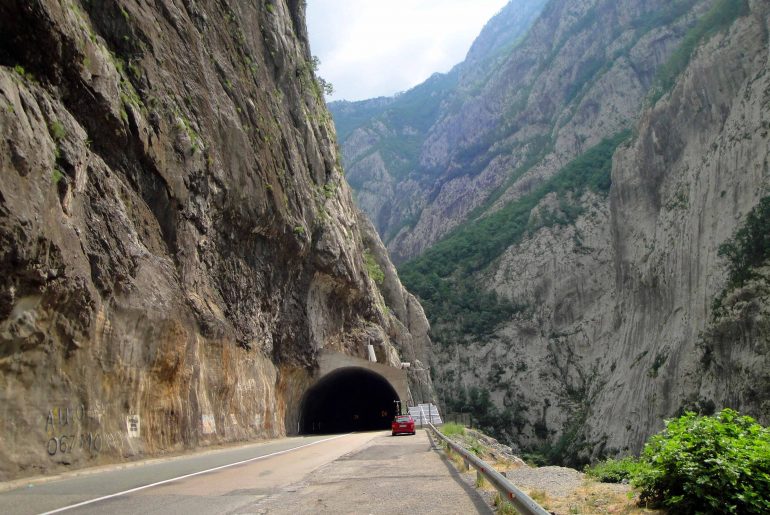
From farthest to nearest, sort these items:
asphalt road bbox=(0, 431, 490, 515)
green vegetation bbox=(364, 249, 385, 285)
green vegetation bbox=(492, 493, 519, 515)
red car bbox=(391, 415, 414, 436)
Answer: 1. green vegetation bbox=(364, 249, 385, 285)
2. red car bbox=(391, 415, 414, 436)
3. asphalt road bbox=(0, 431, 490, 515)
4. green vegetation bbox=(492, 493, 519, 515)

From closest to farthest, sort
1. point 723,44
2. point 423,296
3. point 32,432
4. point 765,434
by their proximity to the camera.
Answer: point 765,434, point 32,432, point 723,44, point 423,296

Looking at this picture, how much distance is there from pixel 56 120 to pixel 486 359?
67.8 metres

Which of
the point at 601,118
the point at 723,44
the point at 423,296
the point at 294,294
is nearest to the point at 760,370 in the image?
the point at 294,294

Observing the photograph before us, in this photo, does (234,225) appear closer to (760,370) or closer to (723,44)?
(760,370)

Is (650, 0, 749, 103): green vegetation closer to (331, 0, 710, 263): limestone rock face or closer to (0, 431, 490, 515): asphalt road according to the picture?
(331, 0, 710, 263): limestone rock face

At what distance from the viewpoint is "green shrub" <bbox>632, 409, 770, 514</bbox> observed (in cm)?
618

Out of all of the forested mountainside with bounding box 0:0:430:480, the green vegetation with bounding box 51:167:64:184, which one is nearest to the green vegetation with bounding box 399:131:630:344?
the forested mountainside with bounding box 0:0:430:480

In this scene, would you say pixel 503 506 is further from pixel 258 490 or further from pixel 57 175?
pixel 57 175

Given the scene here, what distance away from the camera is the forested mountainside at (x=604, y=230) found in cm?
3838

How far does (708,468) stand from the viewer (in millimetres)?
6602

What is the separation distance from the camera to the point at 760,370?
31.3 metres

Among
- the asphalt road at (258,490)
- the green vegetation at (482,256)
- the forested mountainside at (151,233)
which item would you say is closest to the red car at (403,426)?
the forested mountainside at (151,233)

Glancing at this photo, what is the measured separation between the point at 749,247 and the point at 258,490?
34309 millimetres

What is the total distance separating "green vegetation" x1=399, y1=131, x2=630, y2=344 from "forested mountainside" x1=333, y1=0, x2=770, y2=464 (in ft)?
0.98
